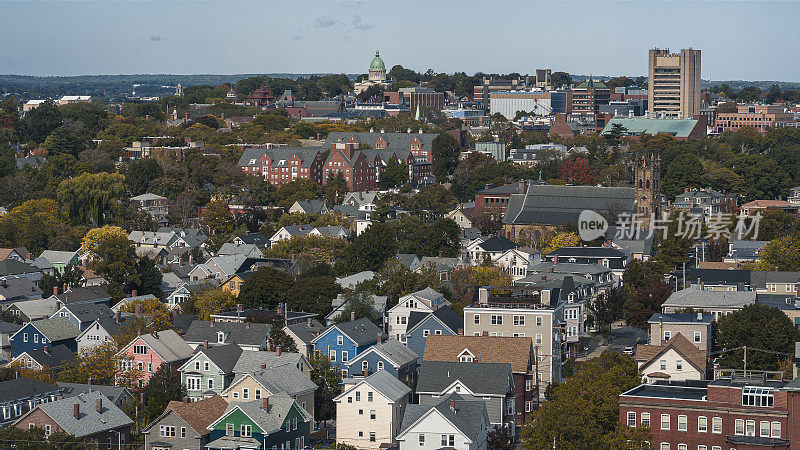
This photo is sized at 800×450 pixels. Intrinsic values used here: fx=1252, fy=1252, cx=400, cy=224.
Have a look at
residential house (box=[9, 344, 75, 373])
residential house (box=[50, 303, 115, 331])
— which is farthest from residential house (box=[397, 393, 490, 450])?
residential house (box=[50, 303, 115, 331])

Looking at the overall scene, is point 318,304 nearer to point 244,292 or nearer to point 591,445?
point 244,292

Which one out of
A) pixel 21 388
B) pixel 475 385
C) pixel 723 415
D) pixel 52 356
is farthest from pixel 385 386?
pixel 52 356

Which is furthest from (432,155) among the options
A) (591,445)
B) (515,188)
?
(591,445)

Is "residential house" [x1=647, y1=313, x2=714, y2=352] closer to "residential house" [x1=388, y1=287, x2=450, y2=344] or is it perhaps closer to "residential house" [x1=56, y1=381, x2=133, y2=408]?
"residential house" [x1=388, y1=287, x2=450, y2=344]

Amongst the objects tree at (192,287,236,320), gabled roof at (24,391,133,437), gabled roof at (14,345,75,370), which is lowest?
gabled roof at (14,345,75,370)

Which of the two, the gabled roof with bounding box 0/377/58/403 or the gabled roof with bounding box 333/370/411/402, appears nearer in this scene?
the gabled roof with bounding box 333/370/411/402

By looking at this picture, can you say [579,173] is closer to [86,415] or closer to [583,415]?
[583,415]
